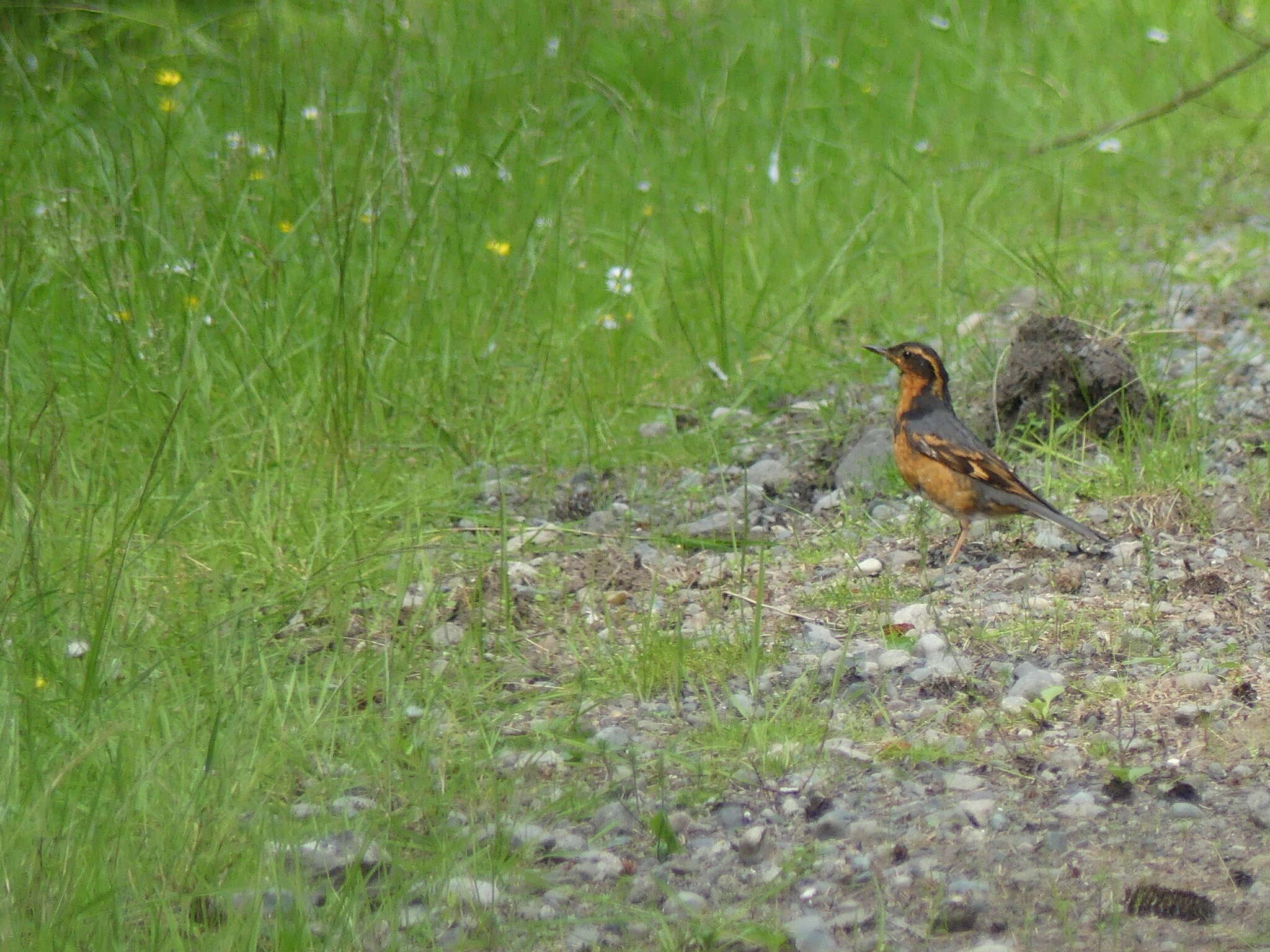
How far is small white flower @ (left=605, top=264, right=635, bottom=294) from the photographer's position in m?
7.32

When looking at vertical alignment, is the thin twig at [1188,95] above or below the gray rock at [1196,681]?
above

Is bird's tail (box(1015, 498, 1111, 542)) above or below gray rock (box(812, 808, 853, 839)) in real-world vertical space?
below

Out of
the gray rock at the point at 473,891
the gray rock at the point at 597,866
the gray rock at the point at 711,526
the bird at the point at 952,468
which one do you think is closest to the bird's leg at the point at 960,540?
the bird at the point at 952,468

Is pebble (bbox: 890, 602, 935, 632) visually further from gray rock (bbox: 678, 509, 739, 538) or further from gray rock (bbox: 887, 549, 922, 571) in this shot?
gray rock (bbox: 678, 509, 739, 538)

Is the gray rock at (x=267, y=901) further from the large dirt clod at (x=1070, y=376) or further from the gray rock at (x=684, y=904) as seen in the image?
the large dirt clod at (x=1070, y=376)

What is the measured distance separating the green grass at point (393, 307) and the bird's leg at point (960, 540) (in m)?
0.52

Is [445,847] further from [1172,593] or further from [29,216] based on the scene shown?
[29,216]

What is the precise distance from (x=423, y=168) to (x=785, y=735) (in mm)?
3497

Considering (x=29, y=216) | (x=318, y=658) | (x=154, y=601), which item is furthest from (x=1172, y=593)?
(x=29, y=216)

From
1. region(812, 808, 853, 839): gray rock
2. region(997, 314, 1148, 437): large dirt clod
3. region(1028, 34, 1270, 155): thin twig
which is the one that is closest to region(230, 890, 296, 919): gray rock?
region(812, 808, 853, 839): gray rock

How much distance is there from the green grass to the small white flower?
0.09 m

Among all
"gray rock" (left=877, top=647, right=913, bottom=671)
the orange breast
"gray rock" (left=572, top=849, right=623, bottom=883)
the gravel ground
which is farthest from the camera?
the orange breast

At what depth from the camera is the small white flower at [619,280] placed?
732cm

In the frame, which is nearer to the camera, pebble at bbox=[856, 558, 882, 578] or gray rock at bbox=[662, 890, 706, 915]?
gray rock at bbox=[662, 890, 706, 915]
